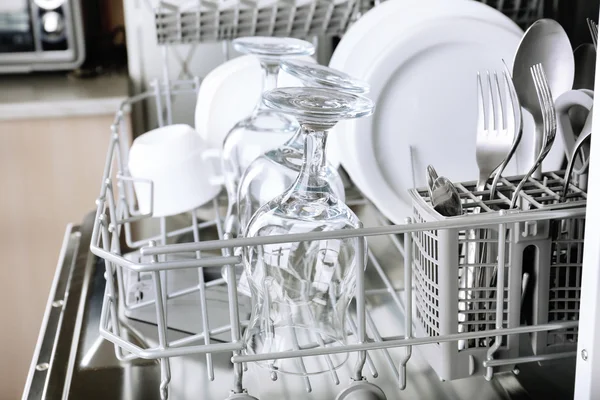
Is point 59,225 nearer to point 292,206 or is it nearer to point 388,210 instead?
point 388,210

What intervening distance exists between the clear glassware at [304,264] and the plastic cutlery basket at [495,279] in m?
0.06

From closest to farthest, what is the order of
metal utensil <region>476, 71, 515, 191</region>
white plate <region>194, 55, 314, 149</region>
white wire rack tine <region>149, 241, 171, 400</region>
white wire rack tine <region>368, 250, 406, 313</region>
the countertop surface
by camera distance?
white wire rack tine <region>149, 241, 171, 400</region>, metal utensil <region>476, 71, 515, 191</region>, white wire rack tine <region>368, 250, 406, 313</region>, white plate <region>194, 55, 314, 149</region>, the countertop surface

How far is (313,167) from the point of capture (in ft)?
1.70

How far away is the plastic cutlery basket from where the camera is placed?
0.50 m

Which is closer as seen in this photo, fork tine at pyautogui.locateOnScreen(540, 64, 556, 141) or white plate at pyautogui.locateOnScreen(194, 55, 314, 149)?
fork tine at pyautogui.locateOnScreen(540, 64, 556, 141)

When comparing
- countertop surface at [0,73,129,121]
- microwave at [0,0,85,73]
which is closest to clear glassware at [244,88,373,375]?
countertop surface at [0,73,129,121]

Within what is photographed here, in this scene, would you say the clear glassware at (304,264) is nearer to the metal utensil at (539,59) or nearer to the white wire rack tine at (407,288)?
the white wire rack tine at (407,288)

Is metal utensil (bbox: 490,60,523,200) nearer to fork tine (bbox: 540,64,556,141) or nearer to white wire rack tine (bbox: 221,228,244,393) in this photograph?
fork tine (bbox: 540,64,556,141)

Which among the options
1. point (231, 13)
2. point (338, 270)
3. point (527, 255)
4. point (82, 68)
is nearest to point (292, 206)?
point (338, 270)

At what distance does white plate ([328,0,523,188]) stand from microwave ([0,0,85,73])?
0.71 metres

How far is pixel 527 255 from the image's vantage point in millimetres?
533

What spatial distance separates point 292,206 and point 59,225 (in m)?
0.86

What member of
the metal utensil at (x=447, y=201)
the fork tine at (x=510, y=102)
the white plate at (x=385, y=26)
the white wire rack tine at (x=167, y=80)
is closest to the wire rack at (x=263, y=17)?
the white wire rack tine at (x=167, y=80)

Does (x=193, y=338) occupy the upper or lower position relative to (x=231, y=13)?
lower
